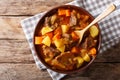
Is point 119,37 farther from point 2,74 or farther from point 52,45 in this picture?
point 2,74

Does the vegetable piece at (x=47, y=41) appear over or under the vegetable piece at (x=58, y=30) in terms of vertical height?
under

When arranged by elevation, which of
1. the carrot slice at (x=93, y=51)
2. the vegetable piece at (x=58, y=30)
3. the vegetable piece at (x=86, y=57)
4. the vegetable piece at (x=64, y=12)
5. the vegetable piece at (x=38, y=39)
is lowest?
the vegetable piece at (x=86, y=57)

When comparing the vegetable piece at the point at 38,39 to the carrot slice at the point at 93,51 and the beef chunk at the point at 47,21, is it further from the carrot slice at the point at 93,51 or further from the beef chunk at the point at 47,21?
the carrot slice at the point at 93,51

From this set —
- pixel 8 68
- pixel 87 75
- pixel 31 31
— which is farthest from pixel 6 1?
pixel 87 75

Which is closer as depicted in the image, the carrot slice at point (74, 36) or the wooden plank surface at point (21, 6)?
the carrot slice at point (74, 36)

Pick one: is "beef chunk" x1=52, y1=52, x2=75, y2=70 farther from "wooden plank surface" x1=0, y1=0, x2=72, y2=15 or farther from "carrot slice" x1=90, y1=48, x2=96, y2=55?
"wooden plank surface" x1=0, y1=0, x2=72, y2=15

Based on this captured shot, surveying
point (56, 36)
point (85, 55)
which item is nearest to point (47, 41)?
point (56, 36)

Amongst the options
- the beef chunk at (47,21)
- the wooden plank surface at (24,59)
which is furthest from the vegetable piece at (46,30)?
the wooden plank surface at (24,59)

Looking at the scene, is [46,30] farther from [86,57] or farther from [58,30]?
[86,57]
